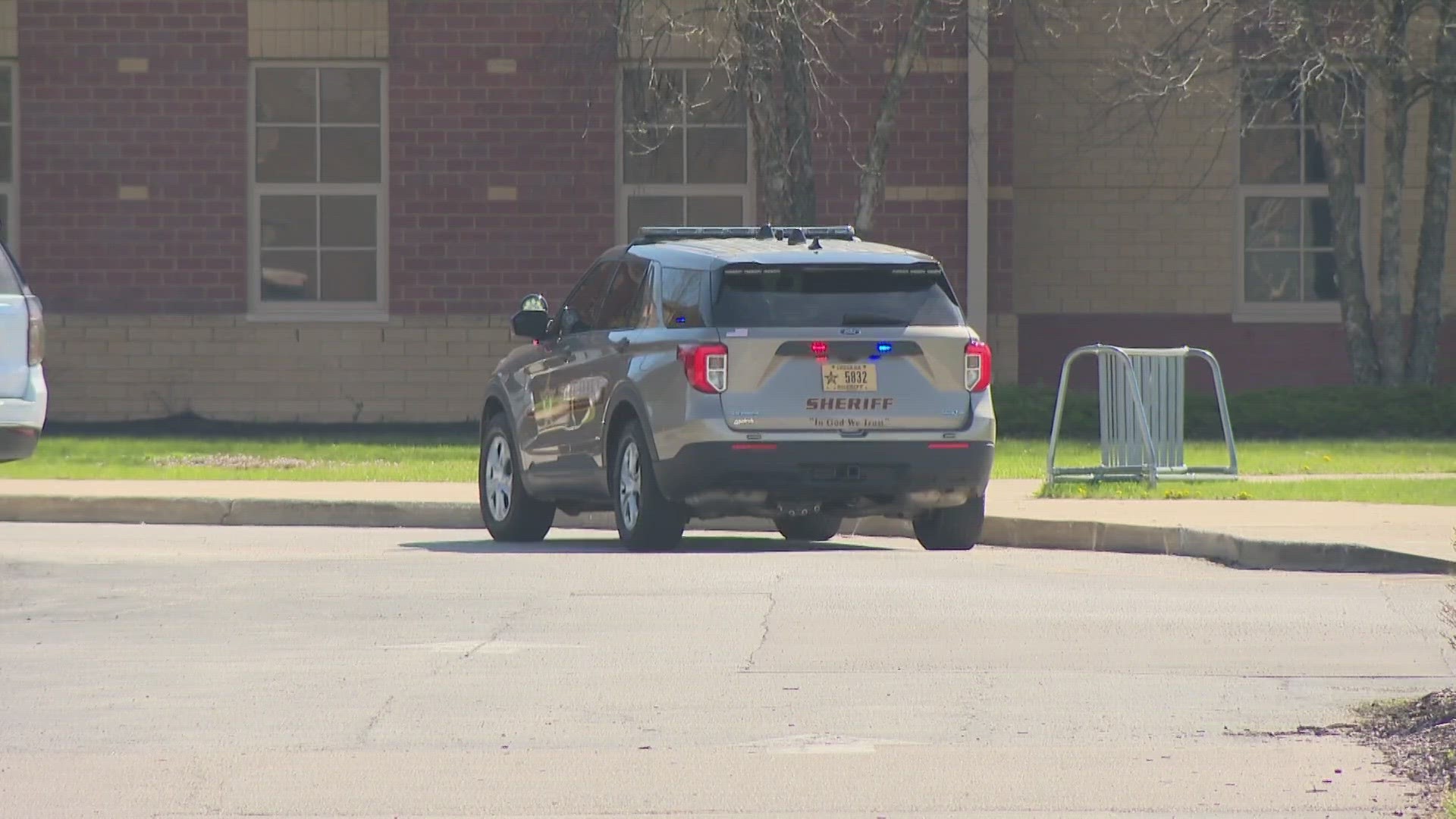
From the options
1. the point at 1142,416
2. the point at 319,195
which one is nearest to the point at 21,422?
the point at 1142,416

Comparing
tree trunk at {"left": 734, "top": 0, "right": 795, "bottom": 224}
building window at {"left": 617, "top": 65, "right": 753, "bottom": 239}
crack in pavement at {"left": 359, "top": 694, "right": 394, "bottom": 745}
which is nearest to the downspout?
tree trunk at {"left": 734, "top": 0, "right": 795, "bottom": 224}

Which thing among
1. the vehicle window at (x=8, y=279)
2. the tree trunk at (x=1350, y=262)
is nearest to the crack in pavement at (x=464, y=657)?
the vehicle window at (x=8, y=279)

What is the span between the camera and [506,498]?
1519cm

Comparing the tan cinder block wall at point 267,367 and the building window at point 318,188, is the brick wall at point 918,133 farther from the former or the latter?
the building window at point 318,188

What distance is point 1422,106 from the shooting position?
92.3ft

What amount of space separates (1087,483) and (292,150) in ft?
40.7

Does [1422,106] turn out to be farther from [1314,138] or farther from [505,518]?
[505,518]

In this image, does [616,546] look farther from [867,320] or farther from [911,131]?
[911,131]

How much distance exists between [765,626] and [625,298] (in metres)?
4.12

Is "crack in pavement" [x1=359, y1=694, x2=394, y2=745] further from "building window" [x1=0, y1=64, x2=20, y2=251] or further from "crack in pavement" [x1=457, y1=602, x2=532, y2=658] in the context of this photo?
"building window" [x1=0, y1=64, x2=20, y2=251]

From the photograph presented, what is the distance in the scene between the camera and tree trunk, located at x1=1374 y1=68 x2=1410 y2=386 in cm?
2638

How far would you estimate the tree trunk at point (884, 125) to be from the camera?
24734mm

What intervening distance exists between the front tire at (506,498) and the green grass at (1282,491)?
12.0 feet

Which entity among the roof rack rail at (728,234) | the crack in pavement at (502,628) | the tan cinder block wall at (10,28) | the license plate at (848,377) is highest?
the tan cinder block wall at (10,28)
